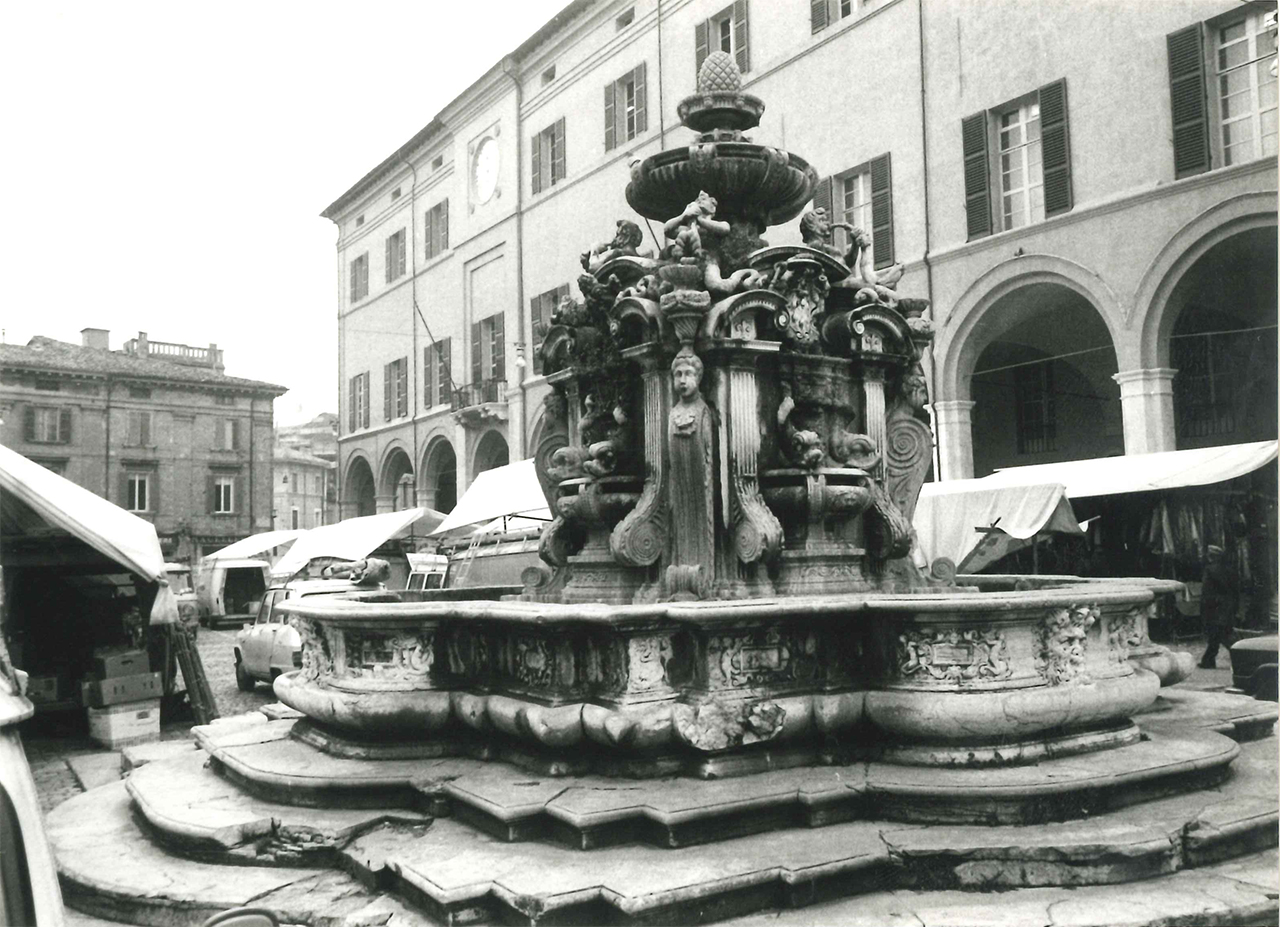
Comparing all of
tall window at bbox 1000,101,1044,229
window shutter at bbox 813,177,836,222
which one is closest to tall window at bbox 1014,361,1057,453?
tall window at bbox 1000,101,1044,229

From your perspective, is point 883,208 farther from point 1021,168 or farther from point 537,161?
point 537,161

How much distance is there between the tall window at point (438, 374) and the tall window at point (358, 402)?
5.40 m

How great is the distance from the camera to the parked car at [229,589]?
3441 cm

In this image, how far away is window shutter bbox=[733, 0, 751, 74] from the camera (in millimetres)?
22219

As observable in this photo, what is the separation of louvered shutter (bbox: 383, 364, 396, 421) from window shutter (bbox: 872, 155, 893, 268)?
70.3 feet

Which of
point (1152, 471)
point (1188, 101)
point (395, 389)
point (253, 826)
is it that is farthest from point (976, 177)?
point (395, 389)

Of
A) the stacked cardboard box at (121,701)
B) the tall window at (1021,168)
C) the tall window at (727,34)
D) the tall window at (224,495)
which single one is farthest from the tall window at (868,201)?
the tall window at (224,495)

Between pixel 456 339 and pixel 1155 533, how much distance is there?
2205 centimetres

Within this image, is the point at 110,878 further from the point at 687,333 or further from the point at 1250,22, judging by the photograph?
the point at 1250,22

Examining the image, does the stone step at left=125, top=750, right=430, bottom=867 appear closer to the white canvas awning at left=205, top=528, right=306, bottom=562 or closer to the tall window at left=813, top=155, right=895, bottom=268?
the tall window at left=813, top=155, right=895, bottom=268

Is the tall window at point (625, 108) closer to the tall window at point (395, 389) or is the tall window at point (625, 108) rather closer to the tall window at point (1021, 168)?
the tall window at point (1021, 168)

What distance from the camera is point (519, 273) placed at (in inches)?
1156

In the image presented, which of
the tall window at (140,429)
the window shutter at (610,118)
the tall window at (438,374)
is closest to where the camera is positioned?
the window shutter at (610,118)

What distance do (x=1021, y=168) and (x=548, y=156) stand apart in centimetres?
1450
